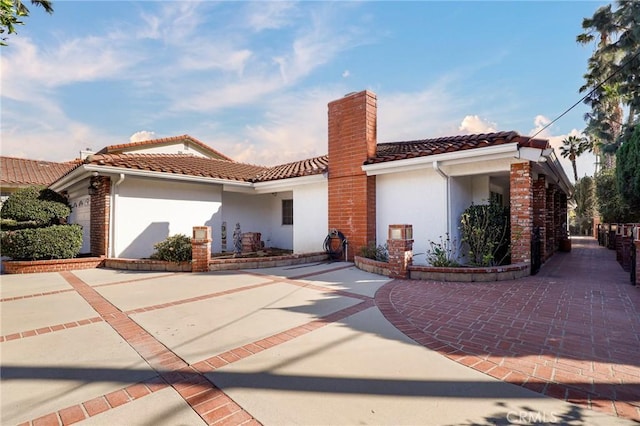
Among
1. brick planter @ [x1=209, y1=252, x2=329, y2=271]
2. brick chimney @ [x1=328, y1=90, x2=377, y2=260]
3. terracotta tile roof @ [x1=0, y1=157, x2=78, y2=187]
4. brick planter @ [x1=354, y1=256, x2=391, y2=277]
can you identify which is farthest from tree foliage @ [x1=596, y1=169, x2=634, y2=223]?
terracotta tile roof @ [x1=0, y1=157, x2=78, y2=187]

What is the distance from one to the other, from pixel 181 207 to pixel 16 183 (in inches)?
498

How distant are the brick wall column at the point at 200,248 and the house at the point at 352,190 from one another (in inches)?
125

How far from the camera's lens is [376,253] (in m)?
9.80

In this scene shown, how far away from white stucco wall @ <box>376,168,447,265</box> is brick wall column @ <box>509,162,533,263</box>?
171 centimetres

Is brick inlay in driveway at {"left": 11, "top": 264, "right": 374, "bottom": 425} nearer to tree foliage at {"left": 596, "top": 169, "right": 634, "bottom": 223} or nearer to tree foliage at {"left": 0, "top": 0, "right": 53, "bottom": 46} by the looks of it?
tree foliage at {"left": 0, "top": 0, "right": 53, "bottom": 46}

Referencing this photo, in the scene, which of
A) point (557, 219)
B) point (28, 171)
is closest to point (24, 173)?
point (28, 171)

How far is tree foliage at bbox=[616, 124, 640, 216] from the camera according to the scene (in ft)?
38.5

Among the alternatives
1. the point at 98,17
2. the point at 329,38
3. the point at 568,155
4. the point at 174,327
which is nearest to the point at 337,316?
the point at 174,327

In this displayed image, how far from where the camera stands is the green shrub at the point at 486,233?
26.8ft

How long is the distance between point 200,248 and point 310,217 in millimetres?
4551

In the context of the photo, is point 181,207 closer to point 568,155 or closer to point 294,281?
point 294,281

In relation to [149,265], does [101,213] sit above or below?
above

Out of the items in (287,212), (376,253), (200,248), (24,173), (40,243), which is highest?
(24,173)

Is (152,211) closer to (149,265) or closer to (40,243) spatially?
(149,265)
